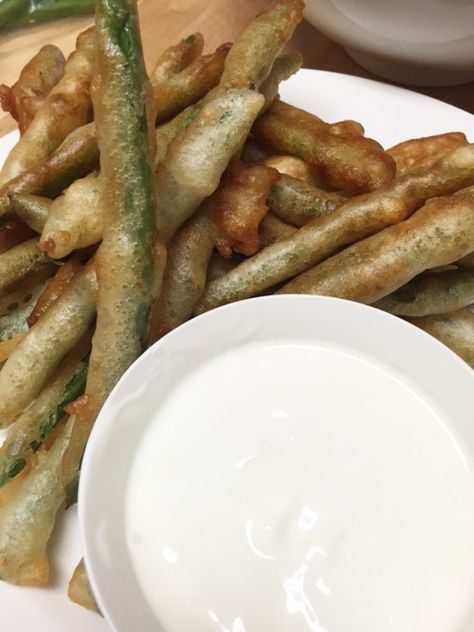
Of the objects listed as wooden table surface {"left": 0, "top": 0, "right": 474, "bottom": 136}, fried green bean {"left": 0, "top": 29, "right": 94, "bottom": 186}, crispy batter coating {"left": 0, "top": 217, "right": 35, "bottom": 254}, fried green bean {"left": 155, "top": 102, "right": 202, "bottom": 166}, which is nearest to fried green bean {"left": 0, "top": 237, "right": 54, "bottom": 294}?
crispy batter coating {"left": 0, "top": 217, "right": 35, "bottom": 254}

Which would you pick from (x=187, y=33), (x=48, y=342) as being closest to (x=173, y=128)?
(x=48, y=342)

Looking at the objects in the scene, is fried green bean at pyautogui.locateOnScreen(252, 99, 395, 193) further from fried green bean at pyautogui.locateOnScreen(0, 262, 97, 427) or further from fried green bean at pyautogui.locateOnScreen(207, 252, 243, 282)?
fried green bean at pyautogui.locateOnScreen(0, 262, 97, 427)

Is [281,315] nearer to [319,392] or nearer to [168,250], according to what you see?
[319,392]

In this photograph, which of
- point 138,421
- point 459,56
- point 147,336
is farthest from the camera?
point 459,56

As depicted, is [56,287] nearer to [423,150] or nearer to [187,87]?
[187,87]

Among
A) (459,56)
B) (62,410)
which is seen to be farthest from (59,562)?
(459,56)

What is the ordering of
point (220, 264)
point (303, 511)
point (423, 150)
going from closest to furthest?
point (303, 511) → point (220, 264) → point (423, 150)

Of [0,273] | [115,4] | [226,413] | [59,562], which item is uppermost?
[115,4]
